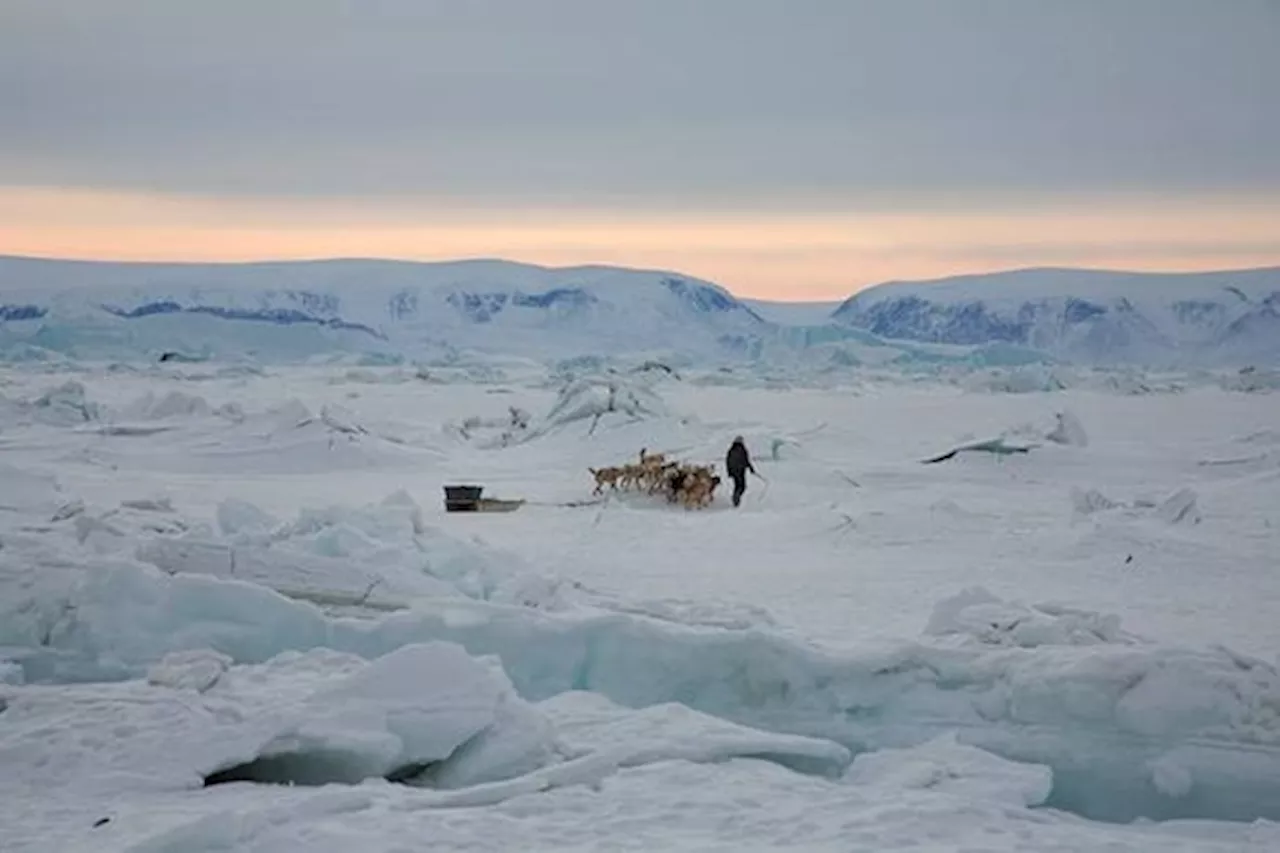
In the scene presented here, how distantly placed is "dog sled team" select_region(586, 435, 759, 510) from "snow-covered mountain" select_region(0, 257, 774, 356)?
6589 cm

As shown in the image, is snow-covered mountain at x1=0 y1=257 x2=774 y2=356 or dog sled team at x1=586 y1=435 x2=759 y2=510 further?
snow-covered mountain at x1=0 y1=257 x2=774 y2=356

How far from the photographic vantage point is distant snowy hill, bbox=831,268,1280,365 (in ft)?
293

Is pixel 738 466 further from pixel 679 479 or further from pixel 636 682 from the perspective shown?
pixel 636 682

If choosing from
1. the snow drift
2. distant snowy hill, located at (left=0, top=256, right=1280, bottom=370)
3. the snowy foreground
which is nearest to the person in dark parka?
the snowy foreground

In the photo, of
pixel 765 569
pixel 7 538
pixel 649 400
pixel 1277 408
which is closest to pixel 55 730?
pixel 7 538

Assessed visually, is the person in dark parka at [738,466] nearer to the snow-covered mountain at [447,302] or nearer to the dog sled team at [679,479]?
the dog sled team at [679,479]

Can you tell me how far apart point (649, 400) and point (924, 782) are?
20904 mm

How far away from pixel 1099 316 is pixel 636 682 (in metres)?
91.8

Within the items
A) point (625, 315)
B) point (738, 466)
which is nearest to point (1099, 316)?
point (625, 315)

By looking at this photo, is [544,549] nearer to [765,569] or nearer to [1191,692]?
[765,569]

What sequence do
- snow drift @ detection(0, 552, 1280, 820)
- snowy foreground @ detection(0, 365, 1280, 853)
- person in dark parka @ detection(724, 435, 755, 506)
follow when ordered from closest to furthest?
snowy foreground @ detection(0, 365, 1280, 853) → snow drift @ detection(0, 552, 1280, 820) → person in dark parka @ detection(724, 435, 755, 506)

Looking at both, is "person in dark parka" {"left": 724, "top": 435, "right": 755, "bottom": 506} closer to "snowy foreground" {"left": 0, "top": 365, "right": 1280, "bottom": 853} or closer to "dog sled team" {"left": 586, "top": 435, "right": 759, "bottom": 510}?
"dog sled team" {"left": 586, "top": 435, "right": 759, "bottom": 510}

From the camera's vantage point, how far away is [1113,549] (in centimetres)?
1297

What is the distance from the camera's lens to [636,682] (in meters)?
7.90
